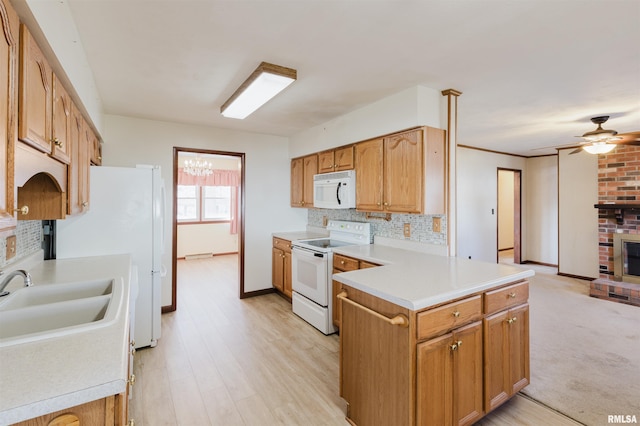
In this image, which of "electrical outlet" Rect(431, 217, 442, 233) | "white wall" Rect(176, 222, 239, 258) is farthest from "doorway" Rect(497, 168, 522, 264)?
Result: "white wall" Rect(176, 222, 239, 258)

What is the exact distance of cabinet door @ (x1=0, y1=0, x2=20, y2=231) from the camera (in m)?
0.94

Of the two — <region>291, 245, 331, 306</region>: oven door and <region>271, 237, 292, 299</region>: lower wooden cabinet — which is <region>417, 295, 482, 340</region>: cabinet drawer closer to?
<region>291, 245, 331, 306</region>: oven door

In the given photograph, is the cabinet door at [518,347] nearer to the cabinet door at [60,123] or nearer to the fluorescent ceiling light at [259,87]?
the fluorescent ceiling light at [259,87]

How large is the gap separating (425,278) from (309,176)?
2.63 m

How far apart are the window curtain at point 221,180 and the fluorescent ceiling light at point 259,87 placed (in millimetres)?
4220

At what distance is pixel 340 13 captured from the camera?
1.63m

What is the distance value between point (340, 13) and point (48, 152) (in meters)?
1.63

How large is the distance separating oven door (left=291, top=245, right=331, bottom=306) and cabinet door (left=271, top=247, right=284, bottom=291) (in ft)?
1.45

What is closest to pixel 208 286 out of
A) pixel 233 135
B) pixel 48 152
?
pixel 233 135

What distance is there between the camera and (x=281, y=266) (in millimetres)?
4227

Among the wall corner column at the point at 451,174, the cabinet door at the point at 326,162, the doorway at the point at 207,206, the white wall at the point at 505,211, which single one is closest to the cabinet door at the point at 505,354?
the wall corner column at the point at 451,174

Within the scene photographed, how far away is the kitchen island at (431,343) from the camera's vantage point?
5.06 ft

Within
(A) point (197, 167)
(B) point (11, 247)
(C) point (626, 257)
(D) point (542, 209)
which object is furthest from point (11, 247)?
(D) point (542, 209)

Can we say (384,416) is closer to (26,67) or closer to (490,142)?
(26,67)
